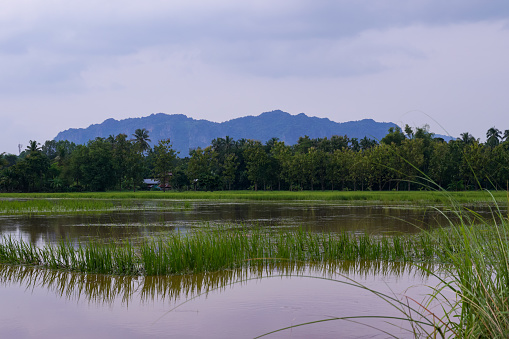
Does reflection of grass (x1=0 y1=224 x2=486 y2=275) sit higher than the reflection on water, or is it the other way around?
reflection of grass (x1=0 y1=224 x2=486 y2=275)

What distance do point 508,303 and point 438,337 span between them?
6.17 ft

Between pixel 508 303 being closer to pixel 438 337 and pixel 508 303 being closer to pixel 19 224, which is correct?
pixel 438 337

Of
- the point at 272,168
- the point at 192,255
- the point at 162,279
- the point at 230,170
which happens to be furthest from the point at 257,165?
the point at 162,279

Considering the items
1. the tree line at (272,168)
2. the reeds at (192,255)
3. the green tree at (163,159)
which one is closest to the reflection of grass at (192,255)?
the reeds at (192,255)

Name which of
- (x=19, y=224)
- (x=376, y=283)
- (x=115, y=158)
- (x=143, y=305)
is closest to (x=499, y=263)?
(x=376, y=283)

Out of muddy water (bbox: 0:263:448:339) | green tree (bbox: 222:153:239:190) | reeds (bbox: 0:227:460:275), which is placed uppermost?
green tree (bbox: 222:153:239:190)

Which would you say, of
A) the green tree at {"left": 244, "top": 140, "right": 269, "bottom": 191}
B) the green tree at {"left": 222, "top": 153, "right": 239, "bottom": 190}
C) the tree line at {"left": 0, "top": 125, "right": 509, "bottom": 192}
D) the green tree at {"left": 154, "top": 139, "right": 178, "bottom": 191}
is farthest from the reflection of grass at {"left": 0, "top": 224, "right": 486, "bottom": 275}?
the green tree at {"left": 222, "top": 153, "right": 239, "bottom": 190}

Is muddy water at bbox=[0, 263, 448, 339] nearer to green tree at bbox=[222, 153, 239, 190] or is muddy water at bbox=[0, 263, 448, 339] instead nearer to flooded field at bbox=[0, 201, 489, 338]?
flooded field at bbox=[0, 201, 489, 338]

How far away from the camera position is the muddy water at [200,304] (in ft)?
21.9

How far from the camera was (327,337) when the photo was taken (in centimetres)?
628

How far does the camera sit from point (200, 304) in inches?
314

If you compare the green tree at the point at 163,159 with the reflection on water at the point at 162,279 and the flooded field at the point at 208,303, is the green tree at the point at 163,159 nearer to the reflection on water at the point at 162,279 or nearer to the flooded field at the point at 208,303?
the reflection on water at the point at 162,279

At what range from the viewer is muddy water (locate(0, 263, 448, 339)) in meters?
6.66

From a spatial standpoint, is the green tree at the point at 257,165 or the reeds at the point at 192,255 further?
the green tree at the point at 257,165
